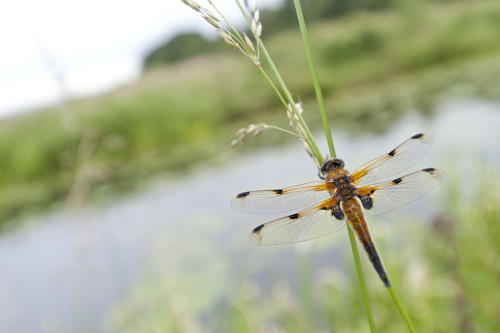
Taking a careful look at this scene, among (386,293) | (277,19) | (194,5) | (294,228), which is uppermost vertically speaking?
(277,19)

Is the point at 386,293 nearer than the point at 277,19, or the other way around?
the point at 386,293

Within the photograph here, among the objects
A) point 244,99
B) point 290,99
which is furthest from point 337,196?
point 244,99

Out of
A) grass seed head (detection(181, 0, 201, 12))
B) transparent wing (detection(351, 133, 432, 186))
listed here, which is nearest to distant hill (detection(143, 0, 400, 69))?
transparent wing (detection(351, 133, 432, 186))

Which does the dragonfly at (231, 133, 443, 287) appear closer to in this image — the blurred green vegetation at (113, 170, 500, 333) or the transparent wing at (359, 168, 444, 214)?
the transparent wing at (359, 168, 444, 214)

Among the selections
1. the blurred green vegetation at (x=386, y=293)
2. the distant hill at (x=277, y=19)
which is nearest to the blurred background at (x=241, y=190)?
the blurred green vegetation at (x=386, y=293)

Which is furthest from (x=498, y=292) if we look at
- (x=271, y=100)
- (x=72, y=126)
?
(x=271, y=100)

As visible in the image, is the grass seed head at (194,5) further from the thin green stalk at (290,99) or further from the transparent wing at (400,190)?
the transparent wing at (400,190)

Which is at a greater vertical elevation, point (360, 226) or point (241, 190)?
point (241, 190)

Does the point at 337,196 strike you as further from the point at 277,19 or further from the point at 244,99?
the point at 277,19
